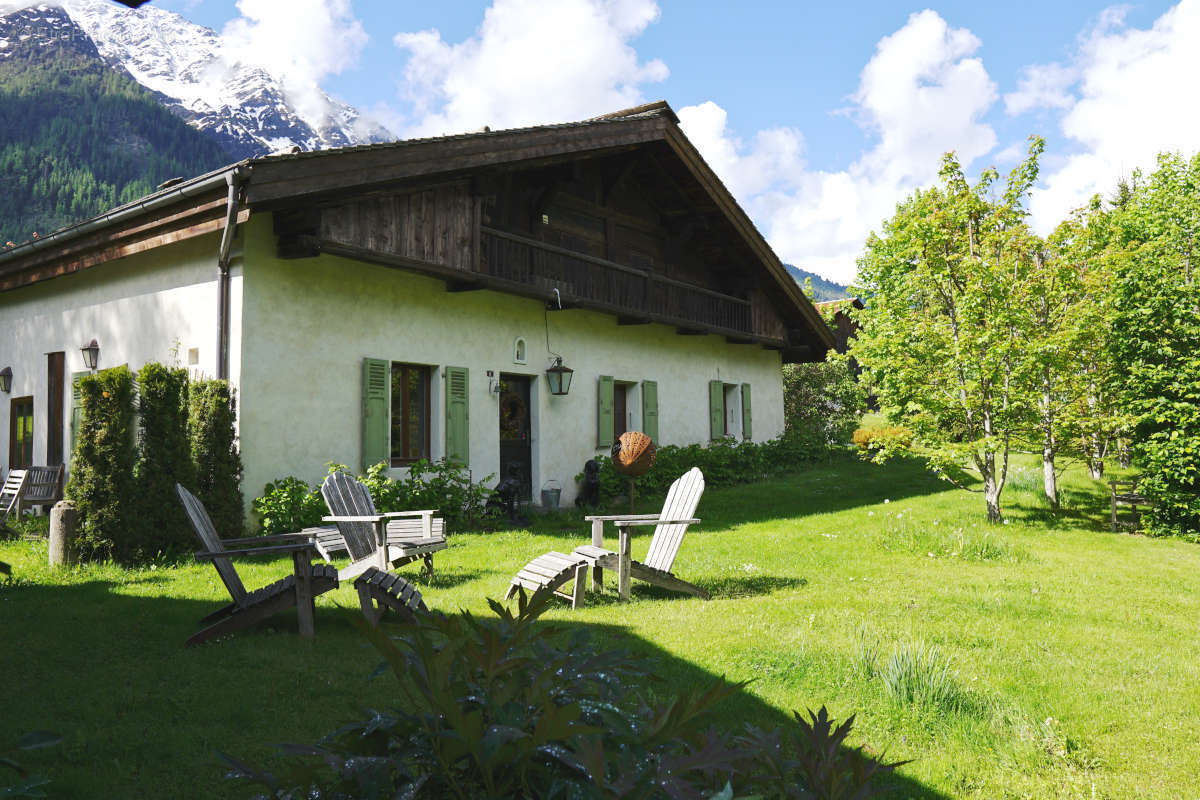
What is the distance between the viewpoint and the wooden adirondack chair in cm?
1044

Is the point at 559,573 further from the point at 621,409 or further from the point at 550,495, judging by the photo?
the point at 621,409

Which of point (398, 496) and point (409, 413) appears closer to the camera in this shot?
point (398, 496)

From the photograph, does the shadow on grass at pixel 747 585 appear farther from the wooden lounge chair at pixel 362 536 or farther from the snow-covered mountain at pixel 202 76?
the snow-covered mountain at pixel 202 76

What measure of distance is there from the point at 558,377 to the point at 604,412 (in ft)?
4.78

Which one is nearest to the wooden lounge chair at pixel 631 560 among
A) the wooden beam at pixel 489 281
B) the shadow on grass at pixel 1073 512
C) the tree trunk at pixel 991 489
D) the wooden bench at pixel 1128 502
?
the wooden beam at pixel 489 281

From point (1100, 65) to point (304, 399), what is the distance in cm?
1201

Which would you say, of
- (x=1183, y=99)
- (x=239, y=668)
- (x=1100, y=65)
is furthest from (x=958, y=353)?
(x=1183, y=99)

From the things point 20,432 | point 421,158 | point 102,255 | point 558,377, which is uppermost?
point 421,158

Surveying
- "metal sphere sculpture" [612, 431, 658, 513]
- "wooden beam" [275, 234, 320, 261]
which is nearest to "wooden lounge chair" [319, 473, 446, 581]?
"wooden beam" [275, 234, 320, 261]

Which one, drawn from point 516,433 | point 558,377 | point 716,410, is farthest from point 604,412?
point 716,410

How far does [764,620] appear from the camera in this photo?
18.4 ft

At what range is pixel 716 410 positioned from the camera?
17.3m

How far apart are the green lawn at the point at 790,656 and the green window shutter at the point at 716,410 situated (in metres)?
8.11

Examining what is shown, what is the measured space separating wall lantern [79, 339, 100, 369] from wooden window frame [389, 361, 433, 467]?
392 cm
